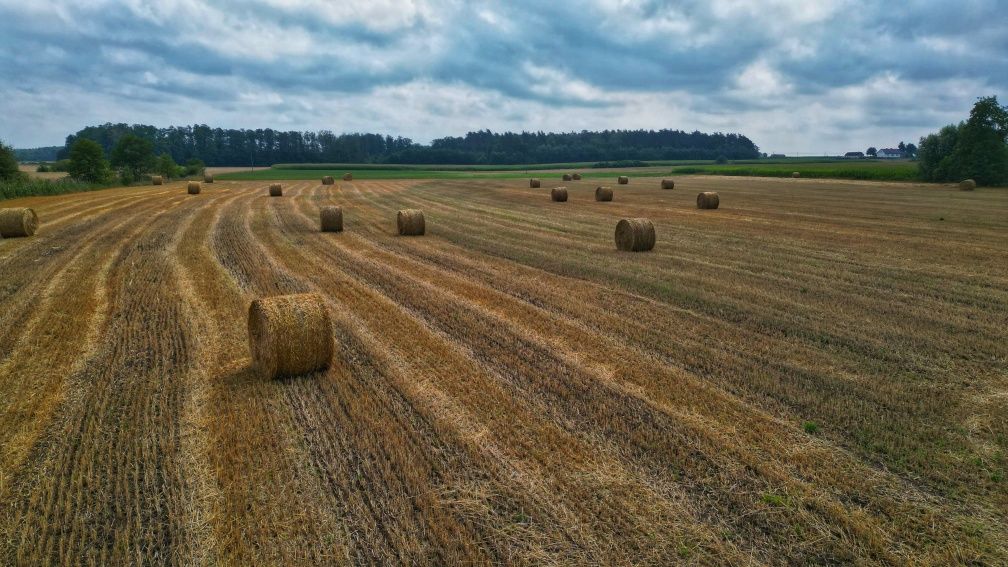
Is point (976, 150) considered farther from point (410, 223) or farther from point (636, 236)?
point (410, 223)

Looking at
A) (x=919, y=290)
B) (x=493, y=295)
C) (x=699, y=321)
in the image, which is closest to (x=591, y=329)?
(x=699, y=321)

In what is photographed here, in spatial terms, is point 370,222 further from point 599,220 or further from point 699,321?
point 699,321

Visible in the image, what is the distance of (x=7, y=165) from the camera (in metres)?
40.8

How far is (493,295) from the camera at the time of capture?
37.7 ft

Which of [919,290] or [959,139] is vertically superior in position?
[959,139]

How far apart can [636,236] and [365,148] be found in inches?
6445

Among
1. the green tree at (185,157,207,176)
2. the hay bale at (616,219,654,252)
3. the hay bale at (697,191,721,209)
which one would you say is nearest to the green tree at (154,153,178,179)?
the green tree at (185,157,207,176)

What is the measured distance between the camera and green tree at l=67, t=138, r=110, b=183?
167 ft

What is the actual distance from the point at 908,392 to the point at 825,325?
8.92ft

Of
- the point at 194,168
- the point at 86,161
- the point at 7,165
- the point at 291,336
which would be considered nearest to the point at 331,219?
the point at 291,336

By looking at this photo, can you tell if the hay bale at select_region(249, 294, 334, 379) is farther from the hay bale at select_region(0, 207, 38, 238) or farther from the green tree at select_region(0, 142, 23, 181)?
the green tree at select_region(0, 142, 23, 181)

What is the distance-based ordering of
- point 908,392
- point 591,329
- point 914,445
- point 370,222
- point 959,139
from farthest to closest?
point 959,139
point 370,222
point 591,329
point 908,392
point 914,445

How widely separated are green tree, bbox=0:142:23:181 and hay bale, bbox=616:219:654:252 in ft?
150

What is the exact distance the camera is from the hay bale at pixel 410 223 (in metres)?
19.3
